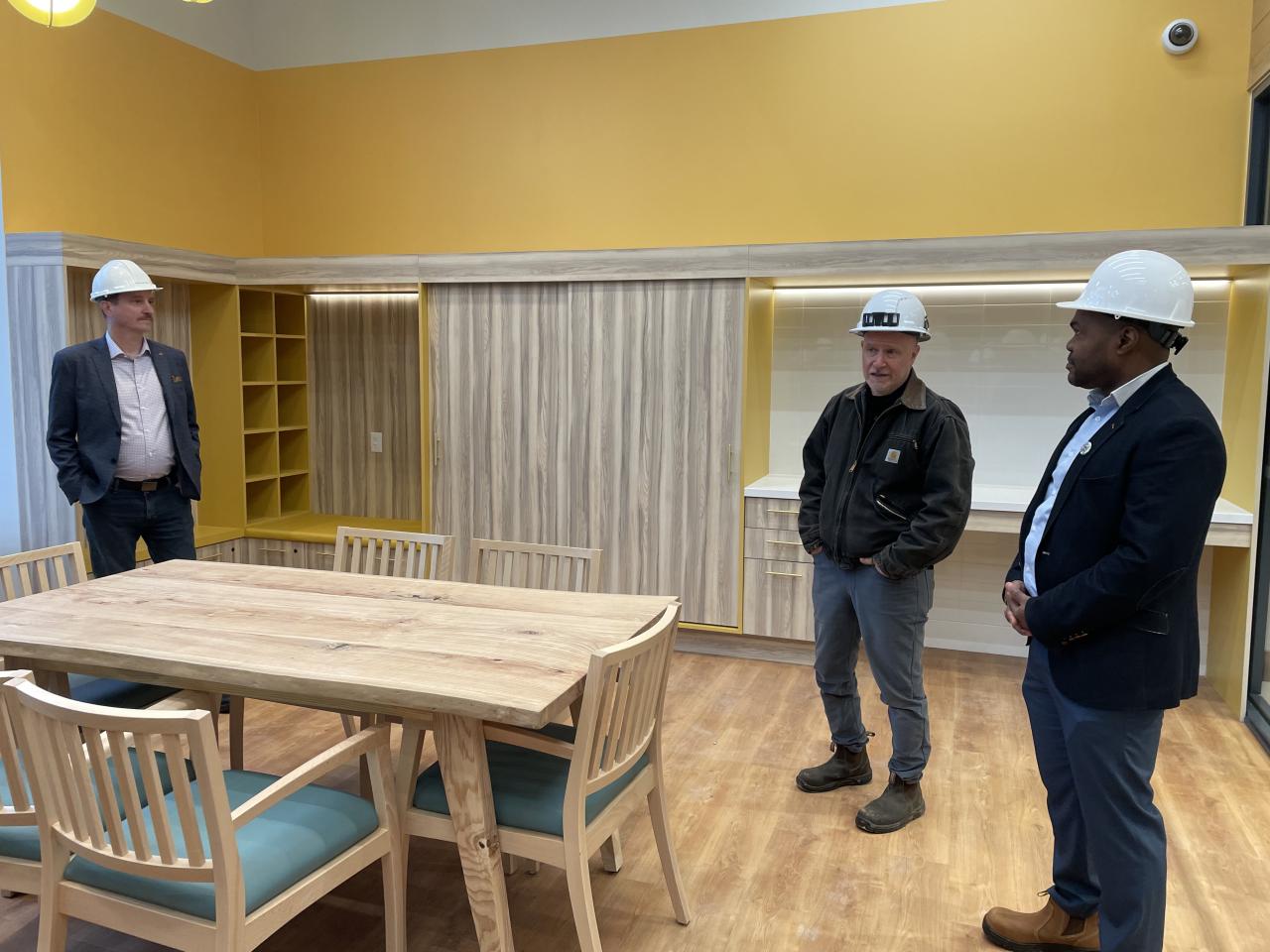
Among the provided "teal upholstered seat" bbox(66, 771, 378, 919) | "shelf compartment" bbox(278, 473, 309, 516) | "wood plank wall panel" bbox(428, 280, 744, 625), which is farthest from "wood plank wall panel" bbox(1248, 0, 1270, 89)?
"shelf compartment" bbox(278, 473, 309, 516)

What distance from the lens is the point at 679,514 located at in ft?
15.6

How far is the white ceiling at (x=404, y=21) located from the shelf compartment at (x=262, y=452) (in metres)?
2.25

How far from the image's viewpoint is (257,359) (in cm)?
576

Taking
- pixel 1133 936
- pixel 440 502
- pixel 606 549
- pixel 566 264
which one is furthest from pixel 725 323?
pixel 1133 936

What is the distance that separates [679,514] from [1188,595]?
2.91m

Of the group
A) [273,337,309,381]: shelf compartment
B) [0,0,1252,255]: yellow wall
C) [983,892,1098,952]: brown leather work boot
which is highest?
[0,0,1252,255]: yellow wall

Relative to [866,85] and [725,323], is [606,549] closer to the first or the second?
[725,323]

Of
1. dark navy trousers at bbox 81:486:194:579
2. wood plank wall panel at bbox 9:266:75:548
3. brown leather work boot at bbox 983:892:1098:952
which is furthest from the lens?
wood plank wall panel at bbox 9:266:75:548

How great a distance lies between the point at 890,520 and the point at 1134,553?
1.06 meters

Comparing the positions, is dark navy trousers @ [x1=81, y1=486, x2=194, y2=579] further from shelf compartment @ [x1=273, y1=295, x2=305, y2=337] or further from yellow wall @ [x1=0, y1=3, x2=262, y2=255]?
shelf compartment @ [x1=273, y1=295, x2=305, y2=337]

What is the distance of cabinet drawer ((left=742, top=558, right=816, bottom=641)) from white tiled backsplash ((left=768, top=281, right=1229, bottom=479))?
96cm

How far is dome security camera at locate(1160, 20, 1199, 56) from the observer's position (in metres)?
4.29

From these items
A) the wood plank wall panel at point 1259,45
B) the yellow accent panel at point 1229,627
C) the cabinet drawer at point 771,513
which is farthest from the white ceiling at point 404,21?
the yellow accent panel at point 1229,627

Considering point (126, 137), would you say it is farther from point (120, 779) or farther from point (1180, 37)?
point (1180, 37)
